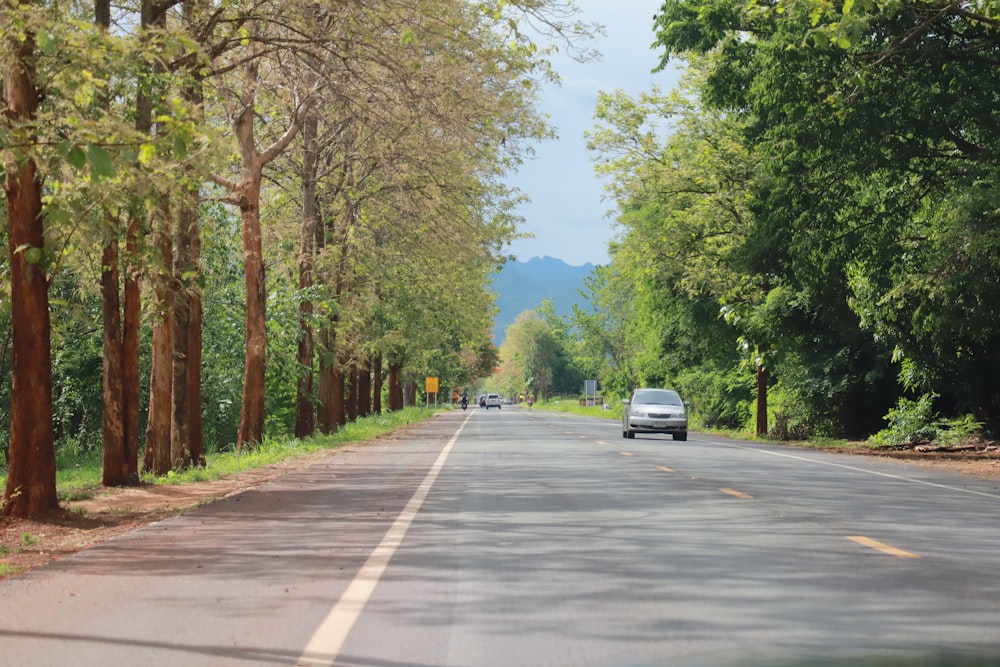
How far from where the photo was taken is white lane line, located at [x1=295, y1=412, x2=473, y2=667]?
6.78 m

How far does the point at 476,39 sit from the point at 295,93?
28.9ft

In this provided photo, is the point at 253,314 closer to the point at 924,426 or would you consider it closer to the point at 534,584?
the point at 924,426

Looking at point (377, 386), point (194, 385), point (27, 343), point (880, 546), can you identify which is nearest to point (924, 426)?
point (194, 385)

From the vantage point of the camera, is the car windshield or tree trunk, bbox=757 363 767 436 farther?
tree trunk, bbox=757 363 767 436

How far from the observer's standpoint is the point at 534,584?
30.1ft

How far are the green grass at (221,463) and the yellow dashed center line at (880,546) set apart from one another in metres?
10.5

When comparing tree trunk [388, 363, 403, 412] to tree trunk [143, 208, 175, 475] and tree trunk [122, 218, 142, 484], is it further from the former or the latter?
tree trunk [122, 218, 142, 484]

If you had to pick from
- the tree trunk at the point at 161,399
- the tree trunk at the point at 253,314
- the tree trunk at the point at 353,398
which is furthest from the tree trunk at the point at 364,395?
the tree trunk at the point at 161,399

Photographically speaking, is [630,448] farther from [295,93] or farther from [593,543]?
[593,543]

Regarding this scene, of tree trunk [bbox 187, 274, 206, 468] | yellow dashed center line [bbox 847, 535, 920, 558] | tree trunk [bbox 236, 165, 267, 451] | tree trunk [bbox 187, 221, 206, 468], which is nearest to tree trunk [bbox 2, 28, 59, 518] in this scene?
yellow dashed center line [bbox 847, 535, 920, 558]

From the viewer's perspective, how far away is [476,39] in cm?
1991

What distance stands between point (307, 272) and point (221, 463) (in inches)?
459

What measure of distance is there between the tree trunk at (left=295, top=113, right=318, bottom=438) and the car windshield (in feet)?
34.7

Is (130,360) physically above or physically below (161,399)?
above
